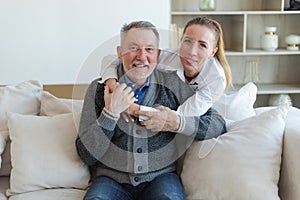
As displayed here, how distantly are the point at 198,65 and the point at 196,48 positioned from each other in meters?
0.07

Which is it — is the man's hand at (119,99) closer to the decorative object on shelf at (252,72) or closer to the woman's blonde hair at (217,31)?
the woman's blonde hair at (217,31)

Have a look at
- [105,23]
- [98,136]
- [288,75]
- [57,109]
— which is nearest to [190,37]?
[98,136]

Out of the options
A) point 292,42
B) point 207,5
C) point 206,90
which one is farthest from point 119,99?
point 292,42

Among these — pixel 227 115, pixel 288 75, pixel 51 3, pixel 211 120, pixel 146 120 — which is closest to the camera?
pixel 146 120

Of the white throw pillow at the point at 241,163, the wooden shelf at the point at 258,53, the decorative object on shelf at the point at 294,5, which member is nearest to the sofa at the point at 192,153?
the white throw pillow at the point at 241,163

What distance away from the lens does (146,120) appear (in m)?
1.77

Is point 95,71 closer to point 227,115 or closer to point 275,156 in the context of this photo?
point 227,115

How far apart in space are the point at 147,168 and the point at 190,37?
1.86 ft

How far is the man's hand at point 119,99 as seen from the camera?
5.66 ft

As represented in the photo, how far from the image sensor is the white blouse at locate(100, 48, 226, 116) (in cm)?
183

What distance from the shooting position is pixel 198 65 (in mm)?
1935

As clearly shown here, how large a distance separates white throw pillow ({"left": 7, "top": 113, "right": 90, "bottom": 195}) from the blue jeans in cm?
14

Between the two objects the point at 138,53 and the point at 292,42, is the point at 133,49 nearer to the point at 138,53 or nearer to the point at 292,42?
the point at 138,53

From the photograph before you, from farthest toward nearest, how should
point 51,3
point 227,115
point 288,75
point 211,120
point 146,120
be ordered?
point 288,75
point 51,3
point 227,115
point 211,120
point 146,120
